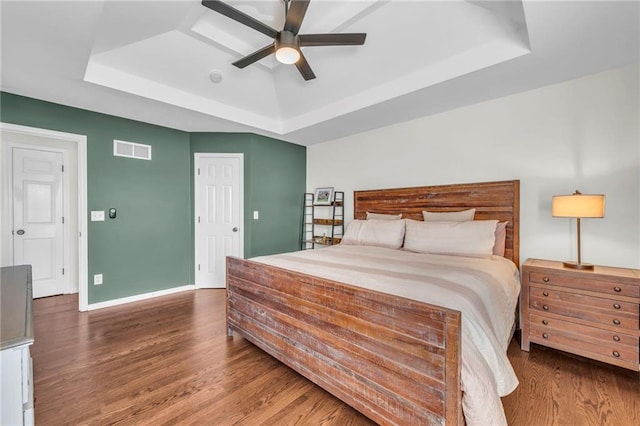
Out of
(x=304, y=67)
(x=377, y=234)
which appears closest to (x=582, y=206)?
(x=377, y=234)

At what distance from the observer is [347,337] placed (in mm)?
1590

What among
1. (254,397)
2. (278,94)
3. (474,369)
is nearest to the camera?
(474,369)

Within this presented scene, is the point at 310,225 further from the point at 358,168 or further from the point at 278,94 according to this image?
the point at 278,94

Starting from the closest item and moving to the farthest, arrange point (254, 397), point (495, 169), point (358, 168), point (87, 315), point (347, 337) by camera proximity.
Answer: point (347, 337) < point (254, 397) < point (495, 169) < point (87, 315) < point (358, 168)

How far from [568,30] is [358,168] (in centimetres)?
264

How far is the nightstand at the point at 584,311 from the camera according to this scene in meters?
1.91

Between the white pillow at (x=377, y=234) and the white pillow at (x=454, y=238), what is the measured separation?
0.15 m

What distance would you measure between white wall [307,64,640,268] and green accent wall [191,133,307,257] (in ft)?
6.61

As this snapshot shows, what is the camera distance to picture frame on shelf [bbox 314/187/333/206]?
4488mm

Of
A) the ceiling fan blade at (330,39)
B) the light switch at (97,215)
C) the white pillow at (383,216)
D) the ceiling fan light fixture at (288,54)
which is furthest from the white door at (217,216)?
the ceiling fan blade at (330,39)

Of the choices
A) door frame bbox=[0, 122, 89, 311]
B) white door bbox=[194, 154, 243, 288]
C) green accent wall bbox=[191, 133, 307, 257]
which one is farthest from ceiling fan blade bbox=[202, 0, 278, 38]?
door frame bbox=[0, 122, 89, 311]

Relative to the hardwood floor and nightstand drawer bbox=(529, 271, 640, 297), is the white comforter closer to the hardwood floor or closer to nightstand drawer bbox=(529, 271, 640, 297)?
nightstand drawer bbox=(529, 271, 640, 297)

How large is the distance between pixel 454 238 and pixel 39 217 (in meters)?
5.21

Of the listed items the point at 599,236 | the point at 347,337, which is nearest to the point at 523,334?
the point at 599,236
